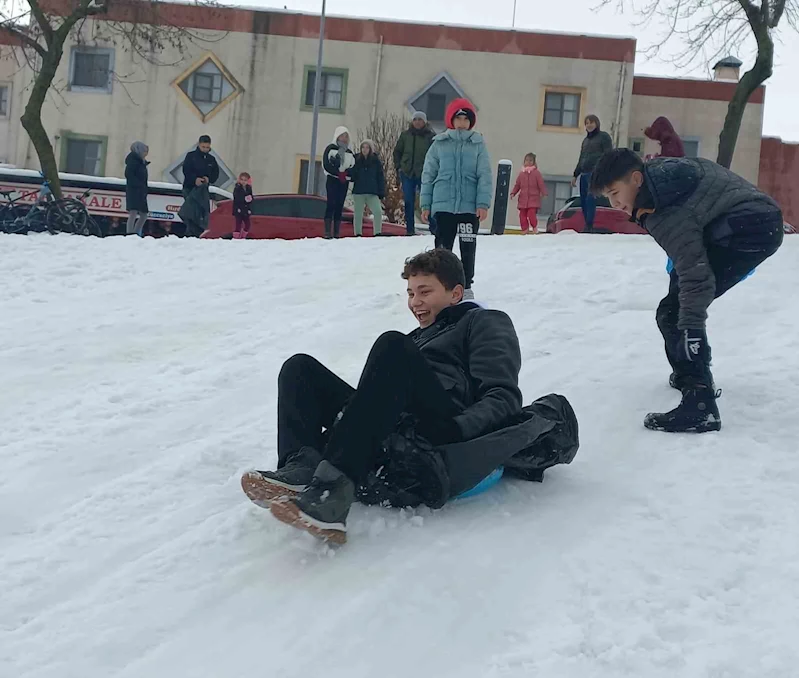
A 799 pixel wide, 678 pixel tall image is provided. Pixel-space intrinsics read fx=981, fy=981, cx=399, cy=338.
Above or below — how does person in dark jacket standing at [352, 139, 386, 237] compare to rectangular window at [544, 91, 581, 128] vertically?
below

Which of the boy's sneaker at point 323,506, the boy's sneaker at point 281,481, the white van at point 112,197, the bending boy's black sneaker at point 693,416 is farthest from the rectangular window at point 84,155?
the boy's sneaker at point 323,506

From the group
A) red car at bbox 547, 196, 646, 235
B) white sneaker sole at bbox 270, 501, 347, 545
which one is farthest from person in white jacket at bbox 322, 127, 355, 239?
white sneaker sole at bbox 270, 501, 347, 545

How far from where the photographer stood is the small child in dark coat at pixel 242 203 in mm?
15403

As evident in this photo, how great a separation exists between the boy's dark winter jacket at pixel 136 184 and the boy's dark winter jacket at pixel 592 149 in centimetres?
626

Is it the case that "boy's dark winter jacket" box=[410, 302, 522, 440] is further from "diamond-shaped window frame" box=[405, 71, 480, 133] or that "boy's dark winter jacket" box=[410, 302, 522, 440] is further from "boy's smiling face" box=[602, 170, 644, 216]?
"diamond-shaped window frame" box=[405, 71, 480, 133]

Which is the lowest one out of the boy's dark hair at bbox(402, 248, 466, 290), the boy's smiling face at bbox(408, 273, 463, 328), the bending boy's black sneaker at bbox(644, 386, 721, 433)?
the bending boy's black sneaker at bbox(644, 386, 721, 433)

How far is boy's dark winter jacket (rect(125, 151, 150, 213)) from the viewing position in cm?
1420

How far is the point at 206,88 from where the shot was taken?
100 feet

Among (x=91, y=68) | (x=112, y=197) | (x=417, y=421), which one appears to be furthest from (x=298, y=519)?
(x=91, y=68)

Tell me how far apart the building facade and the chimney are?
2969mm

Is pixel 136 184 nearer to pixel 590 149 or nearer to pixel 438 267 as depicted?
pixel 590 149

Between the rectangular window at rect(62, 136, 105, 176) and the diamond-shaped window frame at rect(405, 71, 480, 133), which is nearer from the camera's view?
the diamond-shaped window frame at rect(405, 71, 480, 133)

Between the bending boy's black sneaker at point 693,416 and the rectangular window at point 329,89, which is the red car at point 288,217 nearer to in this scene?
the rectangular window at point 329,89

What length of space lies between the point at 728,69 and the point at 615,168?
3188 centimetres
